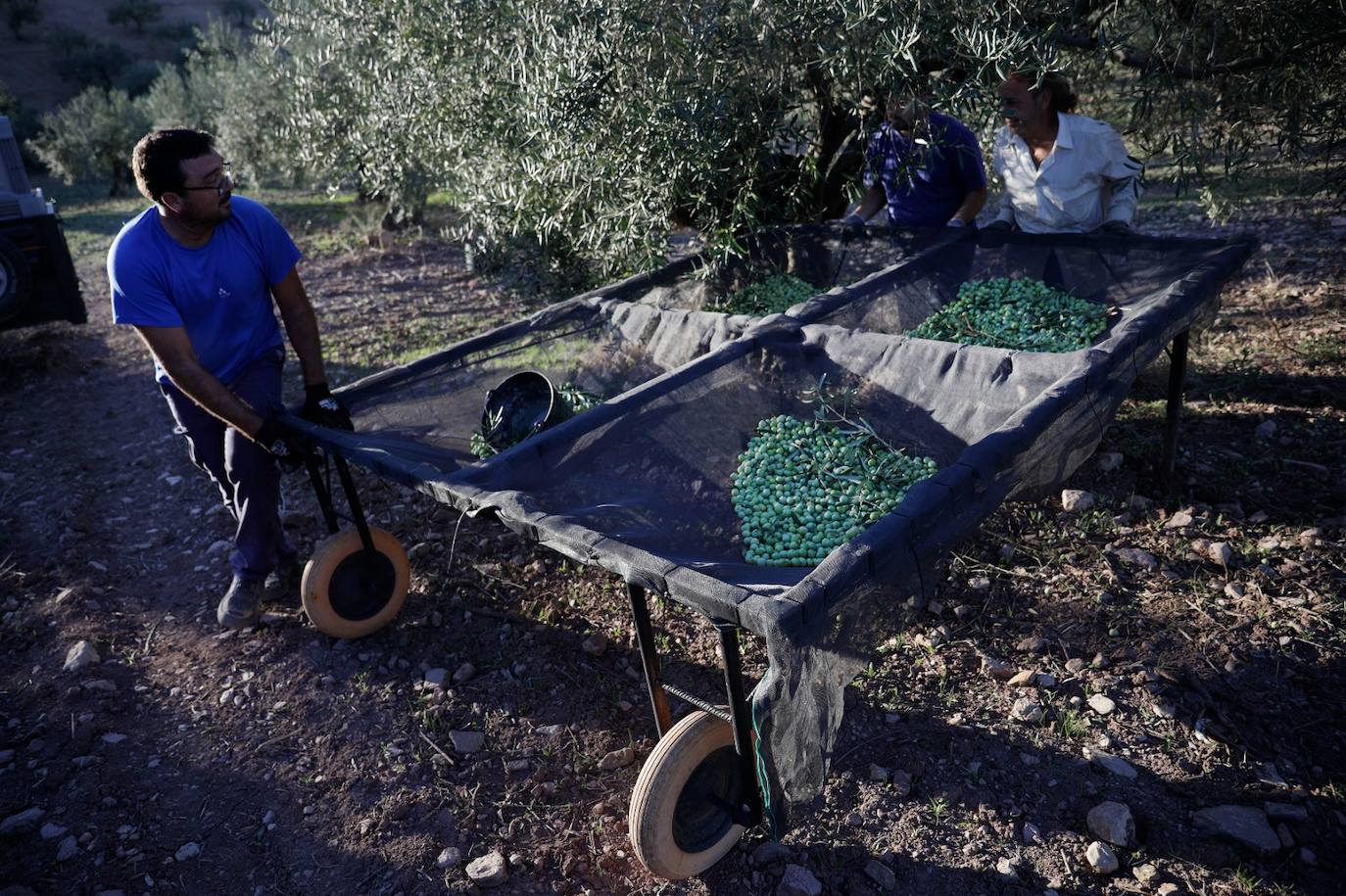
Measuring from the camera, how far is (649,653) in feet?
8.48

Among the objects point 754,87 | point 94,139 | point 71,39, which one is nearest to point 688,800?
point 754,87

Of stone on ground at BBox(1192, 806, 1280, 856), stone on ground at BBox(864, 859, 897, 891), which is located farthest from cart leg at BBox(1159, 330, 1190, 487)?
stone on ground at BBox(864, 859, 897, 891)

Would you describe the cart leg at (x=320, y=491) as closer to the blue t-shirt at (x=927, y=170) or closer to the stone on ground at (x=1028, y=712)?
the stone on ground at (x=1028, y=712)

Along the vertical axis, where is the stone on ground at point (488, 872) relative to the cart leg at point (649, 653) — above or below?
below

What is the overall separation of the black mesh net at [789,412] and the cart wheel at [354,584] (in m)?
0.50

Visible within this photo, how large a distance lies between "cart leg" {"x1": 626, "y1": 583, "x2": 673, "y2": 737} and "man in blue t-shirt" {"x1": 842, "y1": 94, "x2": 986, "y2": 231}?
2329 millimetres

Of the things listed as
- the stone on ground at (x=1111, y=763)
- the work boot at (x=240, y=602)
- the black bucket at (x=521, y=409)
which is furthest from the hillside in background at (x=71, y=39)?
the stone on ground at (x=1111, y=763)

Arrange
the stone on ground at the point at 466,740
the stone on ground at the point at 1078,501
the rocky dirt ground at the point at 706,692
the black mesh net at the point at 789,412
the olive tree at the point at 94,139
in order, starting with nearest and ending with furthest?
the black mesh net at the point at 789,412 → the rocky dirt ground at the point at 706,692 → the stone on ground at the point at 466,740 → the stone on ground at the point at 1078,501 → the olive tree at the point at 94,139

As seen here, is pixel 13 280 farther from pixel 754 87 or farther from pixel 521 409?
pixel 754 87

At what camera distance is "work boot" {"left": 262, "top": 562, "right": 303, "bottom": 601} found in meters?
3.85

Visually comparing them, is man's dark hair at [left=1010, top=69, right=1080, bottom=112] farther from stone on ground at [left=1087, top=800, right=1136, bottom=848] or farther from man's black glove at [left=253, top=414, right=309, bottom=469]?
man's black glove at [left=253, top=414, right=309, bottom=469]

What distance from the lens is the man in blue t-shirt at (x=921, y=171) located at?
3938 mm

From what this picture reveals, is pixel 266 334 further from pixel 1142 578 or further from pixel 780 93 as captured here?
pixel 1142 578

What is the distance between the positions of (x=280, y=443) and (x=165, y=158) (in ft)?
3.44
